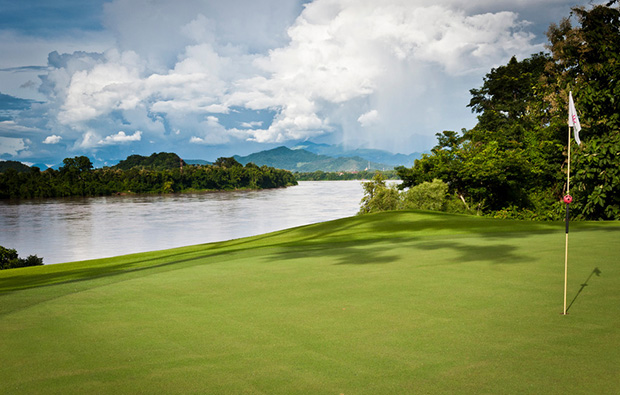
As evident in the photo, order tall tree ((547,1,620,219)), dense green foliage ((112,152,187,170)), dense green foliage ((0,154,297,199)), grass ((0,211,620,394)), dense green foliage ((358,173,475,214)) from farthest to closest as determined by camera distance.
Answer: dense green foliage ((112,152,187,170))
dense green foliage ((0,154,297,199))
dense green foliage ((358,173,475,214))
tall tree ((547,1,620,219))
grass ((0,211,620,394))

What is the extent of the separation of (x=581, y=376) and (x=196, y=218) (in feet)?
208

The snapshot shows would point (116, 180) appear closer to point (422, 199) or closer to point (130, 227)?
point (130, 227)

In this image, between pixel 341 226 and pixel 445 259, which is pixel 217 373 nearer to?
pixel 445 259

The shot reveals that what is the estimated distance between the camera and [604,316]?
5734 mm

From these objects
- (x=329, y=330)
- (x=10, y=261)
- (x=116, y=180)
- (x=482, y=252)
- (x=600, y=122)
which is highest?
(x=600, y=122)

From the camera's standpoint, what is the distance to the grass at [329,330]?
416 centimetres

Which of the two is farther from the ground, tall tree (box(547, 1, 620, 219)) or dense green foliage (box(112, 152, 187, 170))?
dense green foliage (box(112, 152, 187, 170))

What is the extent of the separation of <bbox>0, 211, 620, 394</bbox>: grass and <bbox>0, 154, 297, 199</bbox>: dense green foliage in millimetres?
115050

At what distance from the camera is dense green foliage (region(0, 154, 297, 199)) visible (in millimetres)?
105938

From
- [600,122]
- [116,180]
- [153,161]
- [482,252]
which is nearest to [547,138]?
[600,122]

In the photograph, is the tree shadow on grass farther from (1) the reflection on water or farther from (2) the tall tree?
(1) the reflection on water

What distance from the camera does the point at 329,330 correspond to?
5.55 m

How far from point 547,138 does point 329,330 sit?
4354 cm

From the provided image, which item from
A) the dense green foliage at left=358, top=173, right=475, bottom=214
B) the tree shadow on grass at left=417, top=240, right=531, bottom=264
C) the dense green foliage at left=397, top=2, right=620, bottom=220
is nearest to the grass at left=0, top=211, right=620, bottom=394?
the tree shadow on grass at left=417, top=240, right=531, bottom=264
